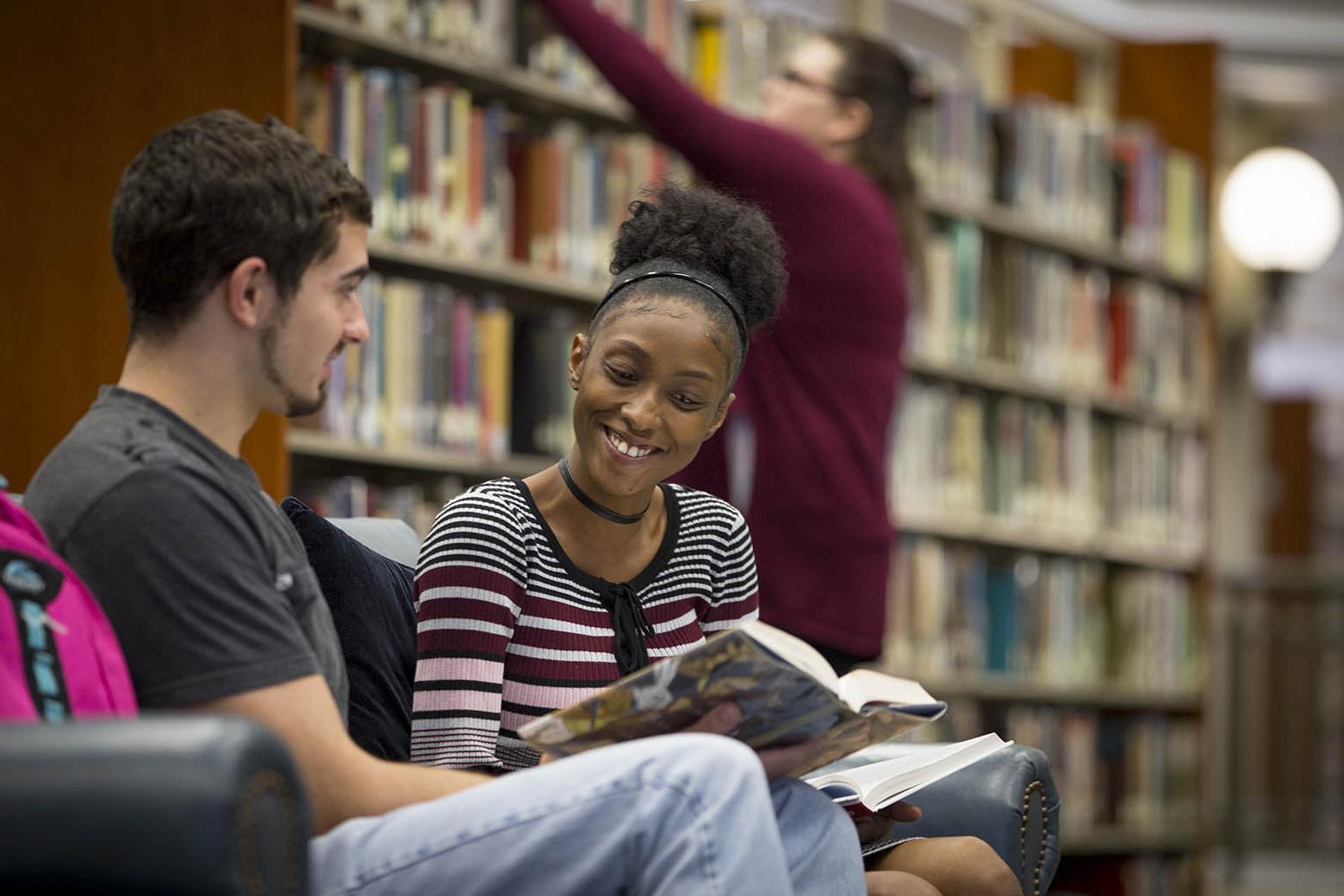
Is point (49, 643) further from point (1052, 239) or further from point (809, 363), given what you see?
point (1052, 239)

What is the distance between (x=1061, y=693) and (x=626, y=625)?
3.22 m

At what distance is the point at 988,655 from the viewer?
458 cm

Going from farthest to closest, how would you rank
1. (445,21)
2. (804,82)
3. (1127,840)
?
1. (1127,840)
2. (445,21)
3. (804,82)

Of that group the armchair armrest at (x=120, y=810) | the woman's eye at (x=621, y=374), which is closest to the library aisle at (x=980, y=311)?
the woman's eye at (x=621, y=374)

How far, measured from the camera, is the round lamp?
567cm

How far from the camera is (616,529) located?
1775 millimetres

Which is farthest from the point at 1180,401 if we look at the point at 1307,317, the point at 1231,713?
the point at 1307,317

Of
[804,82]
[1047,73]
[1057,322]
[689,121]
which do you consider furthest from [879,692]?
[1047,73]

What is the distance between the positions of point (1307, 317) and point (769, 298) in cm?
949

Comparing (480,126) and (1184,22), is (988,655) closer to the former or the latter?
(480,126)

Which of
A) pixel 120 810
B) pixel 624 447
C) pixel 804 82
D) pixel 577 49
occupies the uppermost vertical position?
pixel 577 49

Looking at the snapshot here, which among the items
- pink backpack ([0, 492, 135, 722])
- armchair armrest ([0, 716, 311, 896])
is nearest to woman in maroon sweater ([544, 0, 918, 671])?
pink backpack ([0, 492, 135, 722])

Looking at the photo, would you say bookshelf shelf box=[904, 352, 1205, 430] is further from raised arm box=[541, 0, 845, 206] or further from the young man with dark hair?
the young man with dark hair

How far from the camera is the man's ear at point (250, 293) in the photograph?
4.44 feet
